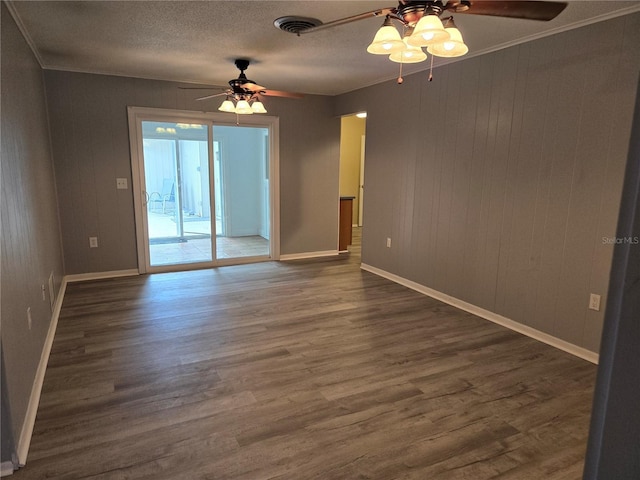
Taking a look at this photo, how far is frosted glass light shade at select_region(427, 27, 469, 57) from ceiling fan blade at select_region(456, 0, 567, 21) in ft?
0.35

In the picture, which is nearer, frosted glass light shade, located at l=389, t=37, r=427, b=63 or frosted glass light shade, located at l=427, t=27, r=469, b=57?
frosted glass light shade, located at l=427, t=27, r=469, b=57

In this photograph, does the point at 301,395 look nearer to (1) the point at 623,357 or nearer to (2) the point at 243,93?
(1) the point at 623,357

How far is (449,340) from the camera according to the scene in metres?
3.22

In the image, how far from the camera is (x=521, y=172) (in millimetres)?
3312

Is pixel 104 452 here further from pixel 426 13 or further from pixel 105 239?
pixel 105 239

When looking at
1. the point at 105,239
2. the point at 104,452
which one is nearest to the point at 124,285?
the point at 105,239

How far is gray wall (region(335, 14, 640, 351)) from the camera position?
277cm

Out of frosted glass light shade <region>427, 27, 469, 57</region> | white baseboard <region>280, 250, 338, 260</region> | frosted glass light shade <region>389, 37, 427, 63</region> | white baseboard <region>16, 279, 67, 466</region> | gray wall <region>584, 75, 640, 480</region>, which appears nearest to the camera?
gray wall <region>584, 75, 640, 480</region>

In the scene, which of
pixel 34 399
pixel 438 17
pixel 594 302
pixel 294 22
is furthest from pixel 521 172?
pixel 34 399

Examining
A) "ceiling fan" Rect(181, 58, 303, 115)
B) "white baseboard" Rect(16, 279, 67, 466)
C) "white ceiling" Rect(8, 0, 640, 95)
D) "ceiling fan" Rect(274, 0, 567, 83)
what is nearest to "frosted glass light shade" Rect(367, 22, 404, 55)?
"ceiling fan" Rect(274, 0, 567, 83)

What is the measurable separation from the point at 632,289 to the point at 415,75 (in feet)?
13.9

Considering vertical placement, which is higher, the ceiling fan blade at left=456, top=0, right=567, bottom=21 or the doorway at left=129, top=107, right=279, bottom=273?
the ceiling fan blade at left=456, top=0, right=567, bottom=21

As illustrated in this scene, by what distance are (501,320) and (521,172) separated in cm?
130

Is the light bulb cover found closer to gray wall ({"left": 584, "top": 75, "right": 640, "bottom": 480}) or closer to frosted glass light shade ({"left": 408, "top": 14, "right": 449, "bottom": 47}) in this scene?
frosted glass light shade ({"left": 408, "top": 14, "right": 449, "bottom": 47})
